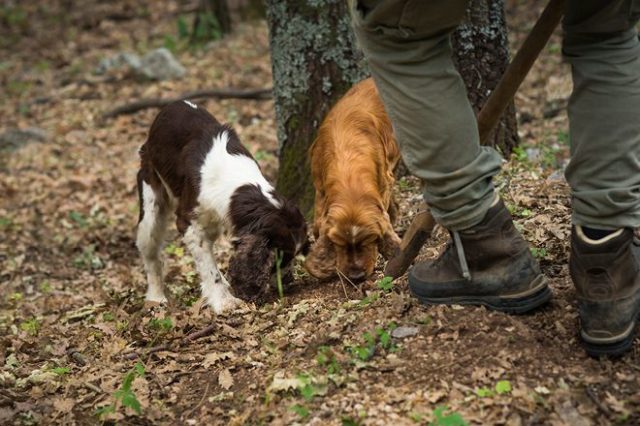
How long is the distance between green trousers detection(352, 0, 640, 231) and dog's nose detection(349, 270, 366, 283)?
149 cm

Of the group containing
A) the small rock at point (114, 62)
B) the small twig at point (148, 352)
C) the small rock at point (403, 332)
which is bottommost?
the small rock at point (114, 62)

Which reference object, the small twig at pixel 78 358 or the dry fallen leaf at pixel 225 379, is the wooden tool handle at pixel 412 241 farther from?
the small twig at pixel 78 358

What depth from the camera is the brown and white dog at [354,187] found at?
4.97 m

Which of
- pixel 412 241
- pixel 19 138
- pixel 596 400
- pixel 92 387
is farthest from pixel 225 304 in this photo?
pixel 19 138

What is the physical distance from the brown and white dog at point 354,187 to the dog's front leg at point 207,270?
27.1 inches

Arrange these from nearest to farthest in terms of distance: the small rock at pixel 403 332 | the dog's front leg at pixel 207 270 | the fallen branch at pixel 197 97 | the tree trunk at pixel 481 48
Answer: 1. the small rock at pixel 403 332
2. the dog's front leg at pixel 207 270
3. the tree trunk at pixel 481 48
4. the fallen branch at pixel 197 97

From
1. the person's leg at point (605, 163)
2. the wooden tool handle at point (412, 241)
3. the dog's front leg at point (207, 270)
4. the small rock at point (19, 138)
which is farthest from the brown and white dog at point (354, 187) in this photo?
the small rock at point (19, 138)

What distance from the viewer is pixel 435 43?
336 cm

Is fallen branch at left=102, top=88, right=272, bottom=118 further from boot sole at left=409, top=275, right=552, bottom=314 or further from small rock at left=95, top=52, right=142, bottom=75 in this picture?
boot sole at left=409, top=275, right=552, bottom=314

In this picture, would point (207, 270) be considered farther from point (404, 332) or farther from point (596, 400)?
point (596, 400)

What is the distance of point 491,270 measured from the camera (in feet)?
12.4

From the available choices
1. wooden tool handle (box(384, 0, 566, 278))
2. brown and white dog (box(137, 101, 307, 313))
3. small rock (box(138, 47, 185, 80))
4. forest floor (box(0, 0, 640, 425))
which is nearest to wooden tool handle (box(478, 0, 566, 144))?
wooden tool handle (box(384, 0, 566, 278))

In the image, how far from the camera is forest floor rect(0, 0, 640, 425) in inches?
135

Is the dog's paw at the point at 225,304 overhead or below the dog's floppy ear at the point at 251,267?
below
